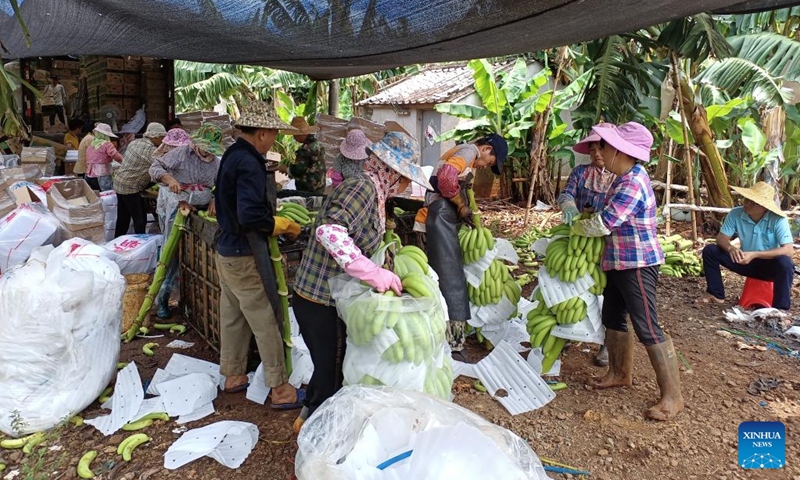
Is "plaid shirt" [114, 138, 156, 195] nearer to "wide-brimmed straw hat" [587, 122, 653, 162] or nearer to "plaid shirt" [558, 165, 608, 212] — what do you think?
"plaid shirt" [558, 165, 608, 212]

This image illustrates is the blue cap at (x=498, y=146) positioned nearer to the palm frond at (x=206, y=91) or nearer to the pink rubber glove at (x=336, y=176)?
the pink rubber glove at (x=336, y=176)

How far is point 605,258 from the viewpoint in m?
3.49

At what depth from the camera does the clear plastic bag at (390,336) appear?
7.78ft

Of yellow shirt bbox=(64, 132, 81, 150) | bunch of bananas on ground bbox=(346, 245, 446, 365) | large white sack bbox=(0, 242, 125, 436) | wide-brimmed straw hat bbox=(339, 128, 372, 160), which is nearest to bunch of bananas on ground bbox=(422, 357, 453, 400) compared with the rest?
bunch of bananas on ground bbox=(346, 245, 446, 365)

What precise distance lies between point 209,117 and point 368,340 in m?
5.39

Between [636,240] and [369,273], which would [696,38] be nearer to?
[636,240]

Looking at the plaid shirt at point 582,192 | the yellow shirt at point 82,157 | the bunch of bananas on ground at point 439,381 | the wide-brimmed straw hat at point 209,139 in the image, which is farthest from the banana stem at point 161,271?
the yellow shirt at point 82,157

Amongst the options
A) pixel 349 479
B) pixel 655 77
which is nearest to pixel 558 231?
pixel 349 479

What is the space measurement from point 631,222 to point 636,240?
11 cm

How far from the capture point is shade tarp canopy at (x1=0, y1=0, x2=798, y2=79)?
2.80 m

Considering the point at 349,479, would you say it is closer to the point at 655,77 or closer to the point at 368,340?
the point at 368,340

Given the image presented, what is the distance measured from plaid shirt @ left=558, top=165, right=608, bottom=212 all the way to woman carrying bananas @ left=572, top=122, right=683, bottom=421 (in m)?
0.61

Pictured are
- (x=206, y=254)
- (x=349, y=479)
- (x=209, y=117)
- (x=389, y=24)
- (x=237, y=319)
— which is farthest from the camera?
(x=209, y=117)

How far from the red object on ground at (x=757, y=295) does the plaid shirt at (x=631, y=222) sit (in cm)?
292
